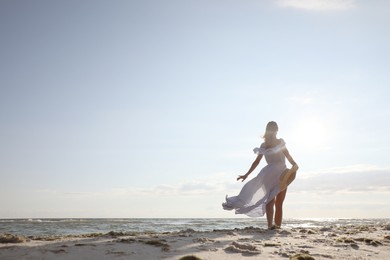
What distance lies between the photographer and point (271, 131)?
9133 millimetres

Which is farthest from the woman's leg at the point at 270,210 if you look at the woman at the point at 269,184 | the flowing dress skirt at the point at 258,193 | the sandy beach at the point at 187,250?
the sandy beach at the point at 187,250

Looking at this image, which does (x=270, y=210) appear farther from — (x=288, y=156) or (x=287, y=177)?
(x=288, y=156)

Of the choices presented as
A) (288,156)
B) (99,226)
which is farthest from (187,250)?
(99,226)

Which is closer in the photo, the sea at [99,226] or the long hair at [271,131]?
the long hair at [271,131]

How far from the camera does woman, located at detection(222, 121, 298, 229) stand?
9.08 meters

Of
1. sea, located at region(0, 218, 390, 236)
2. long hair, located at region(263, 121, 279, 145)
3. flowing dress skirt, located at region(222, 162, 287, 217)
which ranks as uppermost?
long hair, located at region(263, 121, 279, 145)

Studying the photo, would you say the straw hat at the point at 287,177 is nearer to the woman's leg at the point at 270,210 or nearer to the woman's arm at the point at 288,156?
the woman's arm at the point at 288,156

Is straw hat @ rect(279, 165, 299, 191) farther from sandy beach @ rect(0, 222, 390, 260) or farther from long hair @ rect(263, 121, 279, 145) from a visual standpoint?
sandy beach @ rect(0, 222, 390, 260)

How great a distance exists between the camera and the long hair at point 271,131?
9.13 metres

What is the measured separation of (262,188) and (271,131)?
1.56 metres

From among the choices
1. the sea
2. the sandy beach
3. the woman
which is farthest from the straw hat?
the sea

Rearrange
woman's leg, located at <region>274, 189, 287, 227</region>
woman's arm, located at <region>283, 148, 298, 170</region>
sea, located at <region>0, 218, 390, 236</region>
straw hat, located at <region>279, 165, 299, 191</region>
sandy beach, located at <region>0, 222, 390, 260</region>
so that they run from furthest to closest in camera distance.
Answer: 1. sea, located at <region>0, 218, 390, 236</region>
2. woman's leg, located at <region>274, 189, 287, 227</region>
3. woman's arm, located at <region>283, 148, 298, 170</region>
4. straw hat, located at <region>279, 165, 299, 191</region>
5. sandy beach, located at <region>0, 222, 390, 260</region>

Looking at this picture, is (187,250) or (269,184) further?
(269,184)

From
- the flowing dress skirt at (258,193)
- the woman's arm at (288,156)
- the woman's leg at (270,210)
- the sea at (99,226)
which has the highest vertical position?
the woman's arm at (288,156)
